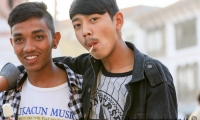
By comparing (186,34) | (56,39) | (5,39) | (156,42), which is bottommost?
(56,39)

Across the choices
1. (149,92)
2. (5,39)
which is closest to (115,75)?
(149,92)

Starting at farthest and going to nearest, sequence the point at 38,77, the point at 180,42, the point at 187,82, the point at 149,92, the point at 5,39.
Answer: the point at 180,42
the point at 187,82
the point at 5,39
the point at 38,77
the point at 149,92

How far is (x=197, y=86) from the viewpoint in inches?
988

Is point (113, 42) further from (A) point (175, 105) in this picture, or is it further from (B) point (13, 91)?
(B) point (13, 91)

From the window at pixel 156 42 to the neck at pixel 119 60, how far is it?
25870 millimetres

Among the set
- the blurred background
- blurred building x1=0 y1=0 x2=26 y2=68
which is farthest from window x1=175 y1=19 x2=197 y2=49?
blurred building x1=0 y1=0 x2=26 y2=68

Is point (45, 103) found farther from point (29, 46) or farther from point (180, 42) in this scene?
point (180, 42)

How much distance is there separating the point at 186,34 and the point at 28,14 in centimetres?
2435

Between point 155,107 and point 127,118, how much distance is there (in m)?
0.21

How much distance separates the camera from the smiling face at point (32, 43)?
9.56 ft

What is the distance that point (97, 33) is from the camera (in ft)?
8.85

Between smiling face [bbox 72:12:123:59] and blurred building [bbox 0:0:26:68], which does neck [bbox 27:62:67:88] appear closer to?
smiling face [bbox 72:12:123:59]

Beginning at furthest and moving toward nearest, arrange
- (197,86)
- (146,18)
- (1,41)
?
(146,18) → (197,86) → (1,41)

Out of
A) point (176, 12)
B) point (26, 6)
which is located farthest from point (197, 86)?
point (26, 6)
